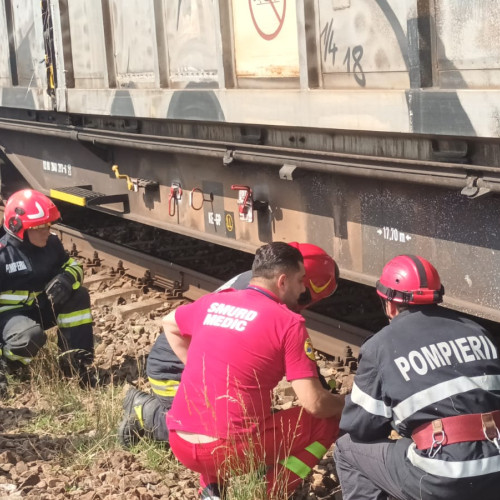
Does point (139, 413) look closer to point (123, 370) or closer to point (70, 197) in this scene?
point (123, 370)

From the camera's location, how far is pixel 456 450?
10.5 feet

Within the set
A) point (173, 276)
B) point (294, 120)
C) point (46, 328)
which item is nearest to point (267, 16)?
point (294, 120)

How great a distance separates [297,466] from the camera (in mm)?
3885

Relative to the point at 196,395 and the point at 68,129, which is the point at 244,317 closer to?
the point at 196,395

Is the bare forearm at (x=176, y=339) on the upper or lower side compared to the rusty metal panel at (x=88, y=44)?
lower

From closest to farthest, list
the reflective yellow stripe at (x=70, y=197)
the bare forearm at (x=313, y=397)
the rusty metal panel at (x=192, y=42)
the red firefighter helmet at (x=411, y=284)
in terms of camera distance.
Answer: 1. the red firefighter helmet at (x=411, y=284)
2. the bare forearm at (x=313, y=397)
3. the rusty metal panel at (x=192, y=42)
4. the reflective yellow stripe at (x=70, y=197)

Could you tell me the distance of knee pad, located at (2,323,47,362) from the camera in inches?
218

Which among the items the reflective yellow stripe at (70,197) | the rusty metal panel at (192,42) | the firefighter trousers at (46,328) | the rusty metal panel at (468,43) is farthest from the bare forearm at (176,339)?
the reflective yellow stripe at (70,197)

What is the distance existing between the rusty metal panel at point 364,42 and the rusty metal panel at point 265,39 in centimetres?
27

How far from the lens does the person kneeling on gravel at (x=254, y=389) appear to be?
146 inches

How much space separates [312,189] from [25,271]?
6.16ft

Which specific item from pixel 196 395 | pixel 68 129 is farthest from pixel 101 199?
pixel 196 395

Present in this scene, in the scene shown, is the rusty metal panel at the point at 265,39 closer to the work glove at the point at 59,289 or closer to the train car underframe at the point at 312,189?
the train car underframe at the point at 312,189

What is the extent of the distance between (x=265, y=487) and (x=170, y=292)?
11.8ft
